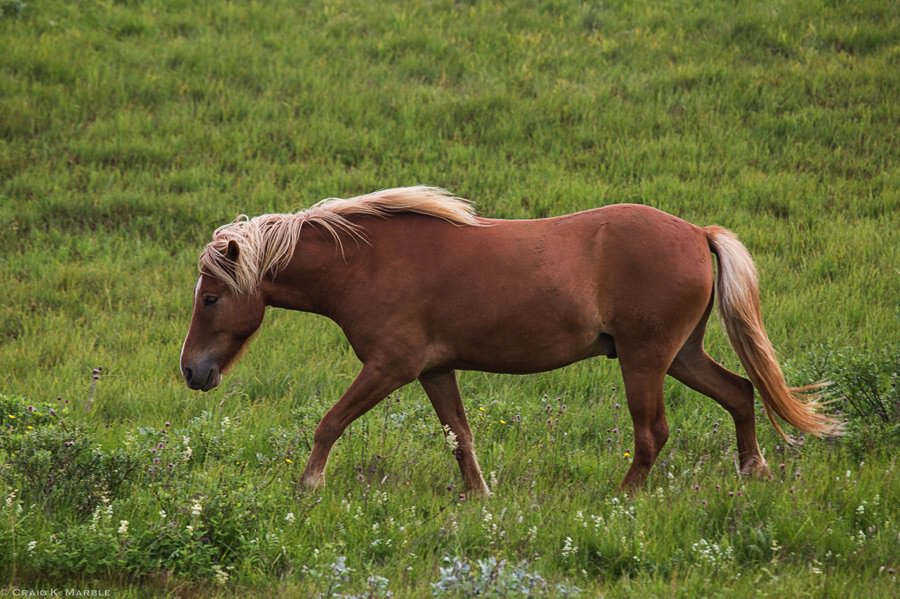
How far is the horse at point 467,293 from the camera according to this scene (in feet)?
18.8

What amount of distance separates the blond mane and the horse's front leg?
803 millimetres

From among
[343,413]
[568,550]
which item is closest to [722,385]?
[568,550]

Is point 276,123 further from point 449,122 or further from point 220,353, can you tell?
point 220,353

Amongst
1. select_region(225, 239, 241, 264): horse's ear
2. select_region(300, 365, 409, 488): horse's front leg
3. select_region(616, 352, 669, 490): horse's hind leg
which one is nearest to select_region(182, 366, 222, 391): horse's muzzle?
select_region(225, 239, 241, 264): horse's ear

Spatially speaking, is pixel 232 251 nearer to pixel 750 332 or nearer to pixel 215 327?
pixel 215 327

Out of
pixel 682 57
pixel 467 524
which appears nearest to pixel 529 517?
pixel 467 524

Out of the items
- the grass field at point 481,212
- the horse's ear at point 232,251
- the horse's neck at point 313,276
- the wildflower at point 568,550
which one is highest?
the horse's ear at point 232,251

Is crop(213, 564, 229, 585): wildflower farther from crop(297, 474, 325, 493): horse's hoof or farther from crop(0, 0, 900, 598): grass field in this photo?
crop(297, 474, 325, 493): horse's hoof

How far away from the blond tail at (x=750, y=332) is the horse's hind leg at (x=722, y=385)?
106mm

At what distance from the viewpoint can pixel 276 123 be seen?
1316cm

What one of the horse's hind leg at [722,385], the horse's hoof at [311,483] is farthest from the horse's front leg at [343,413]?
the horse's hind leg at [722,385]

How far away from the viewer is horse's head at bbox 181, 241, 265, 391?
5844mm

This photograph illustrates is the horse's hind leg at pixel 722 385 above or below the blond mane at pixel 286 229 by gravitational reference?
below

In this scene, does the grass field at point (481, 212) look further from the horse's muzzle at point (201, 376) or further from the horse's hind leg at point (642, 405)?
the horse's muzzle at point (201, 376)
